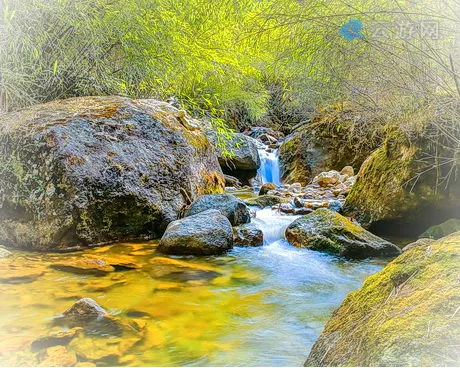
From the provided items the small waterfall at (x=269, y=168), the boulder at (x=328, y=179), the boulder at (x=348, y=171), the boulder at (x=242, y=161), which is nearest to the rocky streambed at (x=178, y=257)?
the boulder at (x=328, y=179)

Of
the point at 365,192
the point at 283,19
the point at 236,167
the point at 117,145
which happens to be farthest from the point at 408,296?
the point at 236,167

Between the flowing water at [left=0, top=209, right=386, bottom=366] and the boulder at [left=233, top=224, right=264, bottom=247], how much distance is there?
0.57 ft

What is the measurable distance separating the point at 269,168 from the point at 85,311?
950cm

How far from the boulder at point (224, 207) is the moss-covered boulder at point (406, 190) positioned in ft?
5.99

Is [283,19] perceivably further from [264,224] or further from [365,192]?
[365,192]

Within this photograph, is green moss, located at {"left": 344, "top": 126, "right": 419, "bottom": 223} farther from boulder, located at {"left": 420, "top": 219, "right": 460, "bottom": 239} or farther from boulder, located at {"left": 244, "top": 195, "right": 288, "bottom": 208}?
boulder, located at {"left": 244, "top": 195, "right": 288, "bottom": 208}

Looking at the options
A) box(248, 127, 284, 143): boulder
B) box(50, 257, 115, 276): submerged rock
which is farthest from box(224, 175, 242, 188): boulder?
box(50, 257, 115, 276): submerged rock

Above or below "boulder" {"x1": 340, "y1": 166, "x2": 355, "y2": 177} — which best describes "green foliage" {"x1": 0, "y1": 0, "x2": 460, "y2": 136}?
above

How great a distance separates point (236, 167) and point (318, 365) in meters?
9.40

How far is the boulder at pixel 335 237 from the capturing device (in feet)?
13.4

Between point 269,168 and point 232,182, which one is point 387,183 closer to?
point 232,182

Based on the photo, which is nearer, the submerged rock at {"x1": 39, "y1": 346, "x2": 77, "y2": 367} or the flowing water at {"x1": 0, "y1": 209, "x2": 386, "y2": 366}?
the submerged rock at {"x1": 39, "y1": 346, "x2": 77, "y2": 367}

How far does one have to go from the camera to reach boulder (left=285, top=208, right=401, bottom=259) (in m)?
4.09

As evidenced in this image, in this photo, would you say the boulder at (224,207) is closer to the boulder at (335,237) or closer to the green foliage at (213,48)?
the boulder at (335,237)
